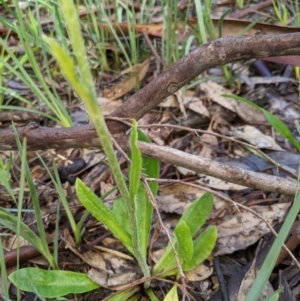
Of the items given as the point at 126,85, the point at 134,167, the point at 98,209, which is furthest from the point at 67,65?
the point at 126,85

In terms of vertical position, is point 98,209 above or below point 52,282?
above

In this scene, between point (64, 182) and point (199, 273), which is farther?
point (64, 182)

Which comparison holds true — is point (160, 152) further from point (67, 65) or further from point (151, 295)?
point (67, 65)

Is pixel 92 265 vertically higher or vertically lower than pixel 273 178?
lower

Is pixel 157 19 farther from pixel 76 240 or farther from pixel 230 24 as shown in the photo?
pixel 76 240

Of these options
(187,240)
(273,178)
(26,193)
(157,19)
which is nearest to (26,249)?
(26,193)

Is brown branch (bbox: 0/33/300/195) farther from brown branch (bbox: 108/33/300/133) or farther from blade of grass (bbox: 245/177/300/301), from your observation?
blade of grass (bbox: 245/177/300/301)

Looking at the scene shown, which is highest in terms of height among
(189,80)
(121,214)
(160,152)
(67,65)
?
(67,65)
